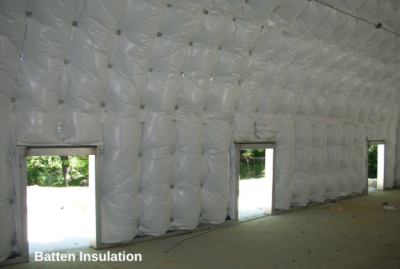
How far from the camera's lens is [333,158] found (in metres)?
7.43

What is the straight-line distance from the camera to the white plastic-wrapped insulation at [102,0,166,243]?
4078mm

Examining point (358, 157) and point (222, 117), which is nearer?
point (222, 117)

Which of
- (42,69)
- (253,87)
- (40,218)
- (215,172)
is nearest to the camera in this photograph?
(42,69)

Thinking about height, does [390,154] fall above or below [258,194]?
above

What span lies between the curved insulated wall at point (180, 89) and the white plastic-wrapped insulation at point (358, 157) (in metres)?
1.11

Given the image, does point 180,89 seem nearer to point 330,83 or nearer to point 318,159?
point 330,83

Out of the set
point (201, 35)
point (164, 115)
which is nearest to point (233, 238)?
point (164, 115)

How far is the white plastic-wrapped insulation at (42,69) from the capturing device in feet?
11.4

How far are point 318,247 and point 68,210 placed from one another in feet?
15.4

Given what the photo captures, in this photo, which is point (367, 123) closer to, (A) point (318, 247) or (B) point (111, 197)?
(A) point (318, 247)

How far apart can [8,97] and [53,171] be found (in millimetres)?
8732

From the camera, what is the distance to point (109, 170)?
168 inches

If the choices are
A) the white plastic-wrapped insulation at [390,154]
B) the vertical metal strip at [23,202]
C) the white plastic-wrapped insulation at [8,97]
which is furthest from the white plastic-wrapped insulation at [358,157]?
the white plastic-wrapped insulation at [8,97]

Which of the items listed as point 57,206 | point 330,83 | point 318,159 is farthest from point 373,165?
point 57,206
